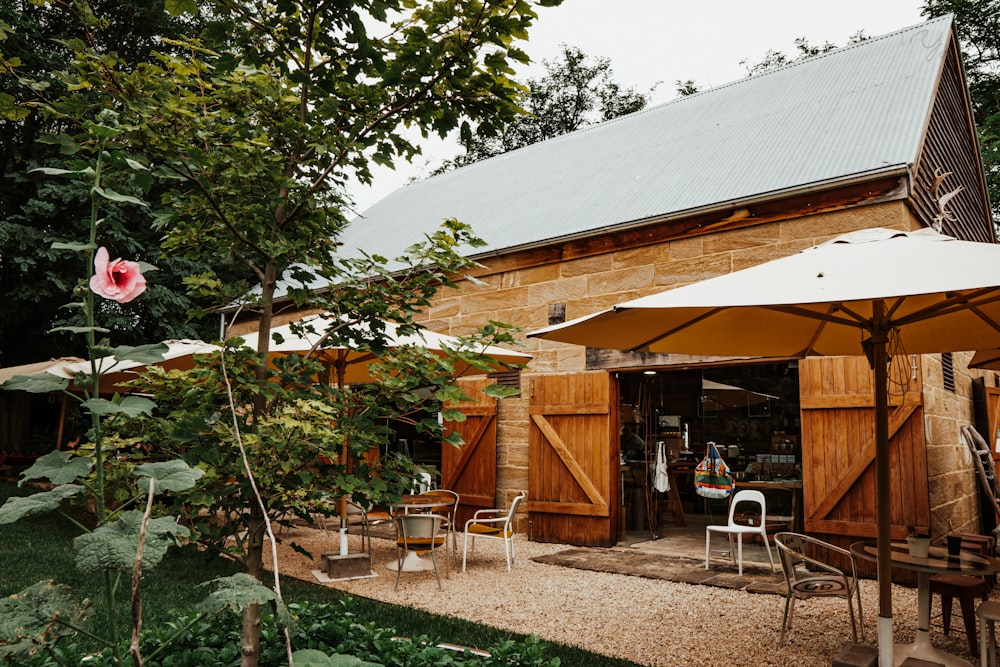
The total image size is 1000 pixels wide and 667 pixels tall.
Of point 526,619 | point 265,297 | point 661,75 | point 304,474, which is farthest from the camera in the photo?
point 661,75

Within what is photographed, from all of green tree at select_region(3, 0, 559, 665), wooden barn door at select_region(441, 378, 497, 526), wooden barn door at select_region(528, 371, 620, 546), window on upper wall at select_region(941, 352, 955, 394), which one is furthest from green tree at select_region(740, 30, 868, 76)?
green tree at select_region(3, 0, 559, 665)

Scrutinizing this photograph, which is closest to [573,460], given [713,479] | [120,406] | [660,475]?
[660,475]

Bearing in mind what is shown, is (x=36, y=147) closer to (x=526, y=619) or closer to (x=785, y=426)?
(x=526, y=619)

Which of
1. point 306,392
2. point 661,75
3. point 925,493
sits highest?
point 661,75

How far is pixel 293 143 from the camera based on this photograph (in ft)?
7.38

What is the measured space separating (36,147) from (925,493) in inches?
625

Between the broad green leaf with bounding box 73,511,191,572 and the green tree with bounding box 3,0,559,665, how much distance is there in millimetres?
486

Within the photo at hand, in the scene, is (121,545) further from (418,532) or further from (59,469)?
(418,532)

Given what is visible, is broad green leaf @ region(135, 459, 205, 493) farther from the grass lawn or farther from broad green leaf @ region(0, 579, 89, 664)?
the grass lawn

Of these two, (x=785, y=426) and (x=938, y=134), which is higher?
(x=938, y=134)

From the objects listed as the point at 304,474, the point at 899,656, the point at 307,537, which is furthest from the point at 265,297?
the point at 307,537

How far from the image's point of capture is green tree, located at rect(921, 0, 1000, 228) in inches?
591

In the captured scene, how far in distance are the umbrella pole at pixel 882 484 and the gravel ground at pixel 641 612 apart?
3.23 feet

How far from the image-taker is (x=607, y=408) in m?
7.85
